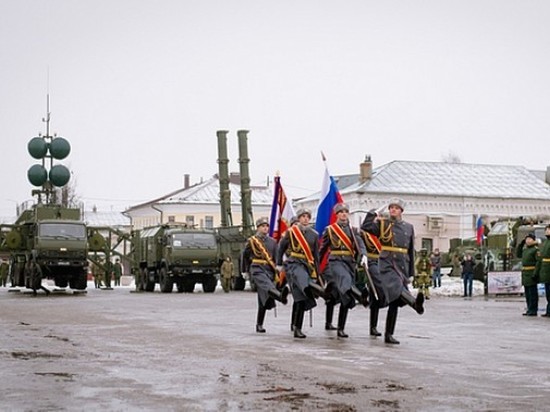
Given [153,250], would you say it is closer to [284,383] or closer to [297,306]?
[297,306]

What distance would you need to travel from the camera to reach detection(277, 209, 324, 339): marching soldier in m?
14.1

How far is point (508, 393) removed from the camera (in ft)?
26.6

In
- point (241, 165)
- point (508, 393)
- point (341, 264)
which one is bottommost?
point (508, 393)

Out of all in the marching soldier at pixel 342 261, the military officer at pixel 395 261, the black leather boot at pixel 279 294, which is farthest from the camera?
the black leather boot at pixel 279 294

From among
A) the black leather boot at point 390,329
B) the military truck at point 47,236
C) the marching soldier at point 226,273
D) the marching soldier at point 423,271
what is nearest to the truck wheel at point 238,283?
the marching soldier at point 226,273

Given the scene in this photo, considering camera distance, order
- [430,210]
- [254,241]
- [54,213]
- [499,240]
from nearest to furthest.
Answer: [254,241] < [54,213] < [499,240] < [430,210]

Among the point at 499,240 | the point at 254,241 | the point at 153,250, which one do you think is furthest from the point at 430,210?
the point at 254,241

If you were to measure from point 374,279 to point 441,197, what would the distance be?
60.7 m

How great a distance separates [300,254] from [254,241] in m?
1.18

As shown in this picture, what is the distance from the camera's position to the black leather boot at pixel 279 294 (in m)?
14.6

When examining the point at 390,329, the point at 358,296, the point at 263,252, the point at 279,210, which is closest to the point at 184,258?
the point at 279,210

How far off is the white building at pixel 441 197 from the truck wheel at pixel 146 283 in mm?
29742

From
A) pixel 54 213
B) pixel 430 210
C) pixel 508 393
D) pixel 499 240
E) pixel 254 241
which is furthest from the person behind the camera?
pixel 430 210

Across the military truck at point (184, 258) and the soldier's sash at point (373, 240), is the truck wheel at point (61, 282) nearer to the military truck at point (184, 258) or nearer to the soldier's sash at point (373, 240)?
the military truck at point (184, 258)
